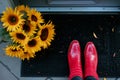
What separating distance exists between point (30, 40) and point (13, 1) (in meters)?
0.27

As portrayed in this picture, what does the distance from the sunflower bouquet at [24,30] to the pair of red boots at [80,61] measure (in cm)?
23

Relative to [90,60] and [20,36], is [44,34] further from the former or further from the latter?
[90,60]

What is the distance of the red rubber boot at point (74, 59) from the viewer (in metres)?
1.56

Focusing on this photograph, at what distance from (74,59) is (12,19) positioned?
18.0 inches

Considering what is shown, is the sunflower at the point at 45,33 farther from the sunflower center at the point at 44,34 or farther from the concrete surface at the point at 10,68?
the concrete surface at the point at 10,68

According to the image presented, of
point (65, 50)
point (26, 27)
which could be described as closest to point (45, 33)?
point (26, 27)

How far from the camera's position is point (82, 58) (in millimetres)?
1645

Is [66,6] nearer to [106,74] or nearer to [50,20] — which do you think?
[50,20]

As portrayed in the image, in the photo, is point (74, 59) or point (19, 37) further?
point (74, 59)

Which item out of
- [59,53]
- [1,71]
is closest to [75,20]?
[59,53]

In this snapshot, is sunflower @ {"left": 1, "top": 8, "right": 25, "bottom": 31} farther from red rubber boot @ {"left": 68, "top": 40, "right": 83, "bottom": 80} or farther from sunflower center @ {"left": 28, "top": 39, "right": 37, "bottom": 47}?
red rubber boot @ {"left": 68, "top": 40, "right": 83, "bottom": 80}

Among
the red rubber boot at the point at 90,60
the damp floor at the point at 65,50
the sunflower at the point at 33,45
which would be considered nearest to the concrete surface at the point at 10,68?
the damp floor at the point at 65,50

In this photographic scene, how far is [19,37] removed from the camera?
53.3 inches

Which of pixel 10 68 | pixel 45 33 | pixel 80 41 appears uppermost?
pixel 45 33
